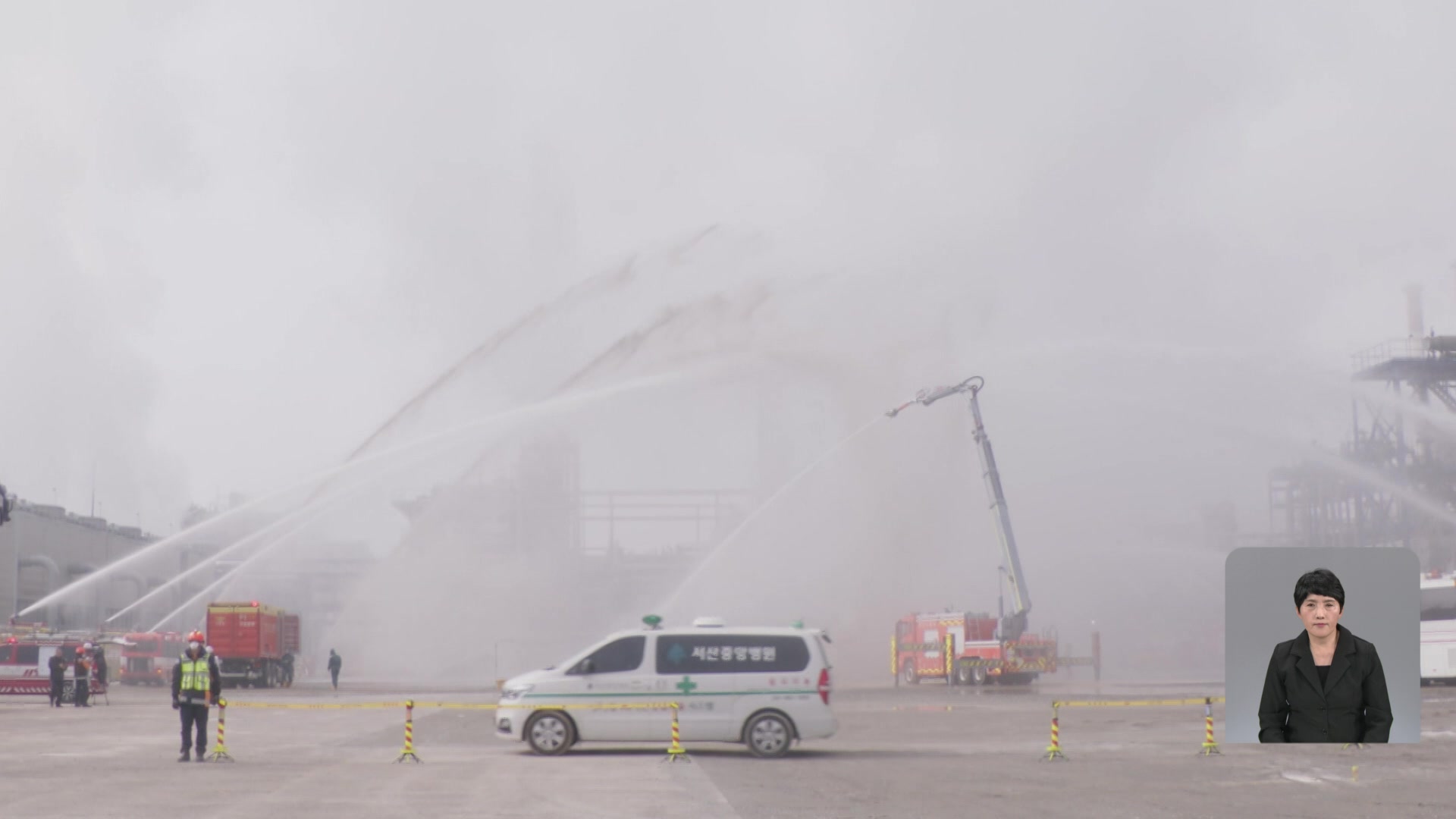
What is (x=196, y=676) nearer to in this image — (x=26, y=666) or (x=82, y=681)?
(x=82, y=681)

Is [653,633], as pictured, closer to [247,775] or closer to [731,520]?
[247,775]

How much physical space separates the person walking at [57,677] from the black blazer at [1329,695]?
43339 millimetres

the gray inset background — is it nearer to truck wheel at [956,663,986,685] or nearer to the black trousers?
the black trousers

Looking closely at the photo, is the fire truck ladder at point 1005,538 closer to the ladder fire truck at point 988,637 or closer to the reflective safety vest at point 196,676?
the ladder fire truck at point 988,637

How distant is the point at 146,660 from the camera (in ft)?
190

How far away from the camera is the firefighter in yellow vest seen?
22.4 m

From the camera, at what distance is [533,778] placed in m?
19.7

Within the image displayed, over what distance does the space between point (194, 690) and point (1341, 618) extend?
22.1m

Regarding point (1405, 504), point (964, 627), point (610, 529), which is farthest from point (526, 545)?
point (1405, 504)

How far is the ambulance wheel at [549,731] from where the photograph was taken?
2361 centimetres

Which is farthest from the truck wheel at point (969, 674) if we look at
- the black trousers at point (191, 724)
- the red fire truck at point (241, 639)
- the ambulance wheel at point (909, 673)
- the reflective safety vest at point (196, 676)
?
the black trousers at point (191, 724)

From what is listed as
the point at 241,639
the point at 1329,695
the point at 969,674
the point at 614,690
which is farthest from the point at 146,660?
the point at 1329,695

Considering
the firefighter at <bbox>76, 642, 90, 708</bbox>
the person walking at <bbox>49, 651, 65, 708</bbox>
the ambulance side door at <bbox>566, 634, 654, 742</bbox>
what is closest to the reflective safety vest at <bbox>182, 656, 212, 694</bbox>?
the ambulance side door at <bbox>566, 634, 654, 742</bbox>

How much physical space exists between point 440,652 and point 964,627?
2738cm
